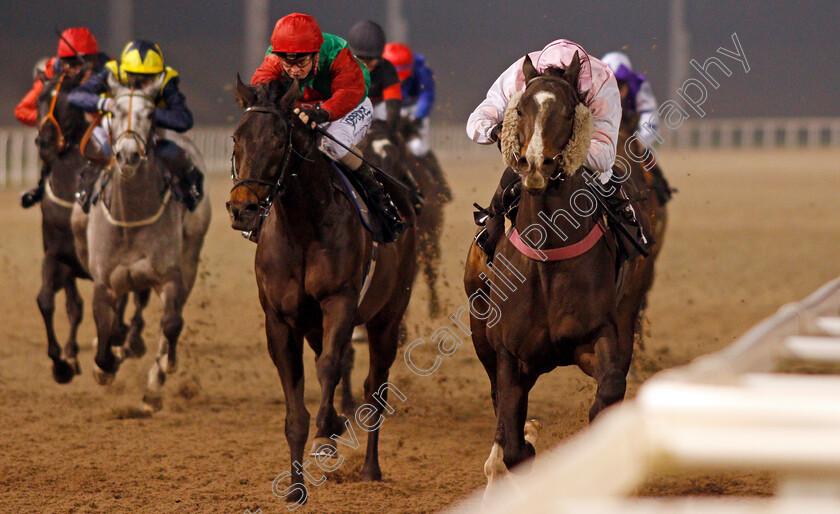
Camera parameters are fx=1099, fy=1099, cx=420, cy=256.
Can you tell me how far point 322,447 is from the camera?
4.91m

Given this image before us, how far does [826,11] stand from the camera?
57719 millimetres

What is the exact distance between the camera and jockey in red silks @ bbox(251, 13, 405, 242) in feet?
16.9

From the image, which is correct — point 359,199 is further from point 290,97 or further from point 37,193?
point 37,193

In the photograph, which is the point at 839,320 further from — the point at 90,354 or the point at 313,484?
the point at 90,354

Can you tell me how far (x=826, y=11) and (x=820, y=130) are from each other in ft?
64.6

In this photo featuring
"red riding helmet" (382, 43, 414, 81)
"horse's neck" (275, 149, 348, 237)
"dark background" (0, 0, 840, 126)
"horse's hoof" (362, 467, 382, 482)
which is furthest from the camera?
"dark background" (0, 0, 840, 126)

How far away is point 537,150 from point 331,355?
4.75 ft

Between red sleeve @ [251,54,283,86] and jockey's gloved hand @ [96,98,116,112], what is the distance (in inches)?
69.4

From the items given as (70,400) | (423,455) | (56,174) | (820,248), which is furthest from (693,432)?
(820,248)

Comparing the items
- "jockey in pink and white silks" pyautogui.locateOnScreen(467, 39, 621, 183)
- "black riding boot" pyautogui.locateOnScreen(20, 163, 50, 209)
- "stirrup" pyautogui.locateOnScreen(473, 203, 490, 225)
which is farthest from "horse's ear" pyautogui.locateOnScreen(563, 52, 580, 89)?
"black riding boot" pyautogui.locateOnScreen(20, 163, 50, 209)

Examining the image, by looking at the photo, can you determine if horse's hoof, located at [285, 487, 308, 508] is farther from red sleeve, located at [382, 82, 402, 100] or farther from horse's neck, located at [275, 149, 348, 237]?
red sleeve, located at [382, 82, 402, 100]

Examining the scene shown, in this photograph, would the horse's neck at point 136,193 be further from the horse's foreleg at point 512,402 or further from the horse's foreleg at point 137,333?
the horse's foreleg at point 512,402

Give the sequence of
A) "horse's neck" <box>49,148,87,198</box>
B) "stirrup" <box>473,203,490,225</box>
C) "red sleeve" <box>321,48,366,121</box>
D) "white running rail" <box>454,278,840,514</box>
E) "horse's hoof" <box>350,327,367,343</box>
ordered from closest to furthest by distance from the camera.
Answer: "white running rail" <box>454,278,840,514</box>, "stirrup" <box>473,203,490,225</box>, "red sleeve" <box>321,48,366,121</box>, "horse's neck" <box>49,148,87,198</box>, "horse's hoof" <box>350,327,367,343</box>

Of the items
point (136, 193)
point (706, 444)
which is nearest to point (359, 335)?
point (136, 193)
